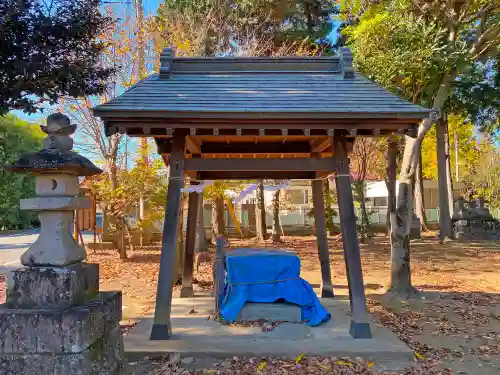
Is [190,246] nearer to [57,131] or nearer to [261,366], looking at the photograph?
[261,366]

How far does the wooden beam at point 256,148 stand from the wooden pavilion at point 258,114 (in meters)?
0.96

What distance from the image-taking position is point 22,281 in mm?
3521

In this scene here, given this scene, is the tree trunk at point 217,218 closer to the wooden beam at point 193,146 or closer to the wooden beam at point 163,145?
the wooden beam at point 193,146

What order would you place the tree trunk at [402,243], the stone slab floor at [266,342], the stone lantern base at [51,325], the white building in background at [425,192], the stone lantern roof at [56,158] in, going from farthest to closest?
the white building in background at [425,192]
the tree trunk at [402,243]
the stone slab floor at [266,342]
the stone lantern roof at [56,158]
the stone lantern base at [51,325]

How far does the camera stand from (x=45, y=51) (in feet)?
19.1

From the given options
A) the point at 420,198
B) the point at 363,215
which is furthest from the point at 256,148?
the point at 420,198

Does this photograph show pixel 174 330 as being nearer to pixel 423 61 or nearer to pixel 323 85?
pixel 323 85

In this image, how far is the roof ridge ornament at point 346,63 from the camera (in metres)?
6.46

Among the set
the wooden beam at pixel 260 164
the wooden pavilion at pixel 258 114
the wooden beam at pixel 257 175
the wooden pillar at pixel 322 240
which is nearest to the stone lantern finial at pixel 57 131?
the wooden pavilion at pixel 258 114

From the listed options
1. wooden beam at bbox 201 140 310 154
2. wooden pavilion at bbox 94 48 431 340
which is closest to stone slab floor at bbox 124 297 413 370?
wooden pavilion at bbox 94 48 431 340

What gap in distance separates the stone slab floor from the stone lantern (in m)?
1.20

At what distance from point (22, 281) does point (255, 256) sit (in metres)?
3.45

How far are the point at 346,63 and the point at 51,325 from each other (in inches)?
214

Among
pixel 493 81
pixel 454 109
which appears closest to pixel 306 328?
pixel 493 81
